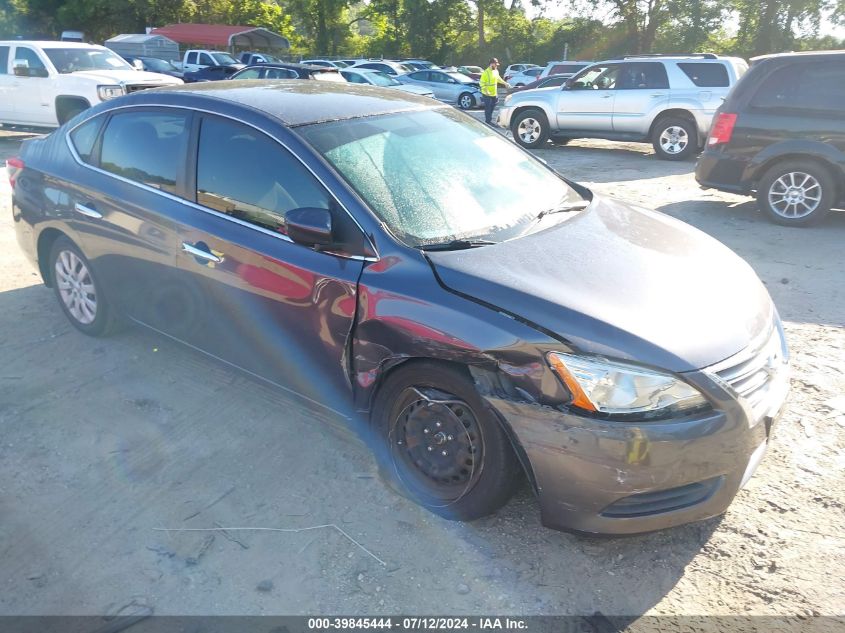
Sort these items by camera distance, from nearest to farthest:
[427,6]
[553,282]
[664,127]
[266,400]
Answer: [553,282] < [266,400] < [664,127] < [427,6]

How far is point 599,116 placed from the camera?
13.0 m

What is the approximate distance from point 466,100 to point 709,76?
14.7 meters

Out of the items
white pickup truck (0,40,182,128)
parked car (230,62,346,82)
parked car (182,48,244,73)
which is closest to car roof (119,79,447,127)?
white pickup truck (0,40,182,128)

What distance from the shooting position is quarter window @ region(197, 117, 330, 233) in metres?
3.22

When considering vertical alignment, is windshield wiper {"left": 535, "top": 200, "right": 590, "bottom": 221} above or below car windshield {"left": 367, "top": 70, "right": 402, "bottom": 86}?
below

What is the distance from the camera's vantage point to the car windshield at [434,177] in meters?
3.12

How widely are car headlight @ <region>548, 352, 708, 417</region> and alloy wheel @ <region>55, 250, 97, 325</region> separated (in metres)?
3.38

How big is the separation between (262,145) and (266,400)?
1.46 metres

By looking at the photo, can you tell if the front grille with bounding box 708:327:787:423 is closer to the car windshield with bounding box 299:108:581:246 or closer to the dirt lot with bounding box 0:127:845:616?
the dirt lot with bounding box 0:127:845:616

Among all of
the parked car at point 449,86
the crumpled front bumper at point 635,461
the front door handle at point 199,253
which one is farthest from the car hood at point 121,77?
the parked car at point 449,86

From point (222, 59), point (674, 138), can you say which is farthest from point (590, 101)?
point (222, 59)

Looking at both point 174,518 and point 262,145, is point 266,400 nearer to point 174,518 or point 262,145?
point 174,518

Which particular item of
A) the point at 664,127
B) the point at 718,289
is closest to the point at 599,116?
the point at 664,127

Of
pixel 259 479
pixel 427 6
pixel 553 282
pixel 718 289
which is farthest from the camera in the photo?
pixel 427 6
